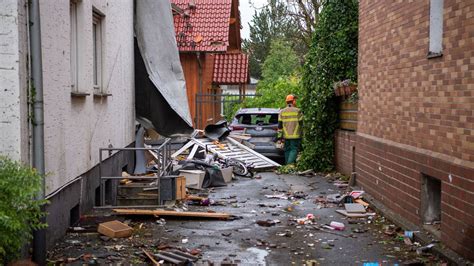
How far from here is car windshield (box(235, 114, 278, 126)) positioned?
1900 cm

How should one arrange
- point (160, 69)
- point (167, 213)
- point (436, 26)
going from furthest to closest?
point (160, 69) → point (167, 213) → point (436, 26)

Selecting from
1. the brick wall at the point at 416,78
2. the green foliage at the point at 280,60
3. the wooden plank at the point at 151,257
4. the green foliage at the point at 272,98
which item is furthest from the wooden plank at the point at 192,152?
the green foliage at the point at 280,60

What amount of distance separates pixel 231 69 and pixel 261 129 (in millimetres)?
12845

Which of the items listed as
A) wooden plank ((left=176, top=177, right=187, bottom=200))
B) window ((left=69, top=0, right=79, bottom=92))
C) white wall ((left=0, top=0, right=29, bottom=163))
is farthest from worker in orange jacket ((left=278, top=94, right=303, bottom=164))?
white wall ((left=0, top=0, right=29, bottom=163))

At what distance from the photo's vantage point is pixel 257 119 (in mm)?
19250

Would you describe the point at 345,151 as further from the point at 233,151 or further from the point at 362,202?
the point at 233,151

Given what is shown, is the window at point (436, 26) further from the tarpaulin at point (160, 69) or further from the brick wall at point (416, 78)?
the tarpaulin at point (160, 69)

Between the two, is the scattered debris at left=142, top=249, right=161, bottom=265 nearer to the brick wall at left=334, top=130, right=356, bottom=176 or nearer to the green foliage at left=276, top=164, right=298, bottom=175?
the brick wall at left=334, top=130, right=356, bottom=176

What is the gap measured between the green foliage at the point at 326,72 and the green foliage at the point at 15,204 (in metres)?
10.6

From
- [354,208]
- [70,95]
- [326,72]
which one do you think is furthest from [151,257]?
[326,72]

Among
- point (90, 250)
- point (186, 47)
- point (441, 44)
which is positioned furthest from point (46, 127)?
point (186, 47)

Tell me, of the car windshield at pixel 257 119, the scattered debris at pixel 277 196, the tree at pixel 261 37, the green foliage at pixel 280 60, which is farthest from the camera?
the tree at pixel 261 37

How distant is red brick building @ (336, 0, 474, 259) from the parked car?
650cm

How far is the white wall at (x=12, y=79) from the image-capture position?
6117 mm
